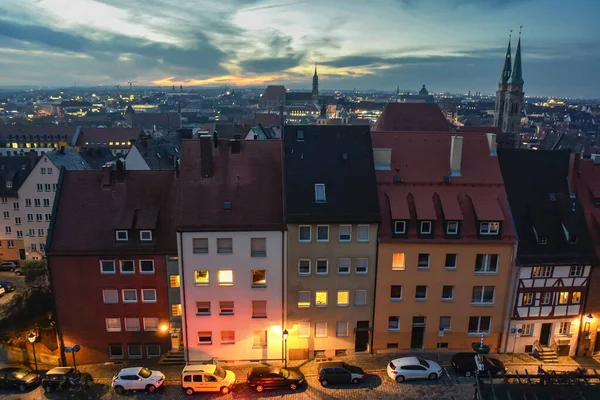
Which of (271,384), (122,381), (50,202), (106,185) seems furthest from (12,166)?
(271,384)

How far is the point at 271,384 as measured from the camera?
31281mm

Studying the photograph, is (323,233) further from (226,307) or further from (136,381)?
(136,381)

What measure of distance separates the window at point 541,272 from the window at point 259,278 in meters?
20.5

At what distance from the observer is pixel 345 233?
111 feet

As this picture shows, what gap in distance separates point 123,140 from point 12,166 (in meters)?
75.1

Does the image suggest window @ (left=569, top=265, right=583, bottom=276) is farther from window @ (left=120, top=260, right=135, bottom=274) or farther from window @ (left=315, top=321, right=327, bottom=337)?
window @ (left=120, top=260, right=135, bottom=274)

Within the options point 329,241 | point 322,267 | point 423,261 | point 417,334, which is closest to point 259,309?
point 322,267

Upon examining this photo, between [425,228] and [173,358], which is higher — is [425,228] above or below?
above

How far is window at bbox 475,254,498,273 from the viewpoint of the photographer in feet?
113

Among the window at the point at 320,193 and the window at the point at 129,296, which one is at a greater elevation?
the window at the point at 320,193

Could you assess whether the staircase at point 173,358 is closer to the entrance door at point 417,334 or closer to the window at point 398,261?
the window at point 398,261

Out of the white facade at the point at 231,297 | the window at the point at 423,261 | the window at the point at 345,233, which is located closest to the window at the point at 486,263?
the window at the point at 423,261

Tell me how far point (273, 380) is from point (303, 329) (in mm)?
5114

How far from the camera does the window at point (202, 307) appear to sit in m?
34.3
